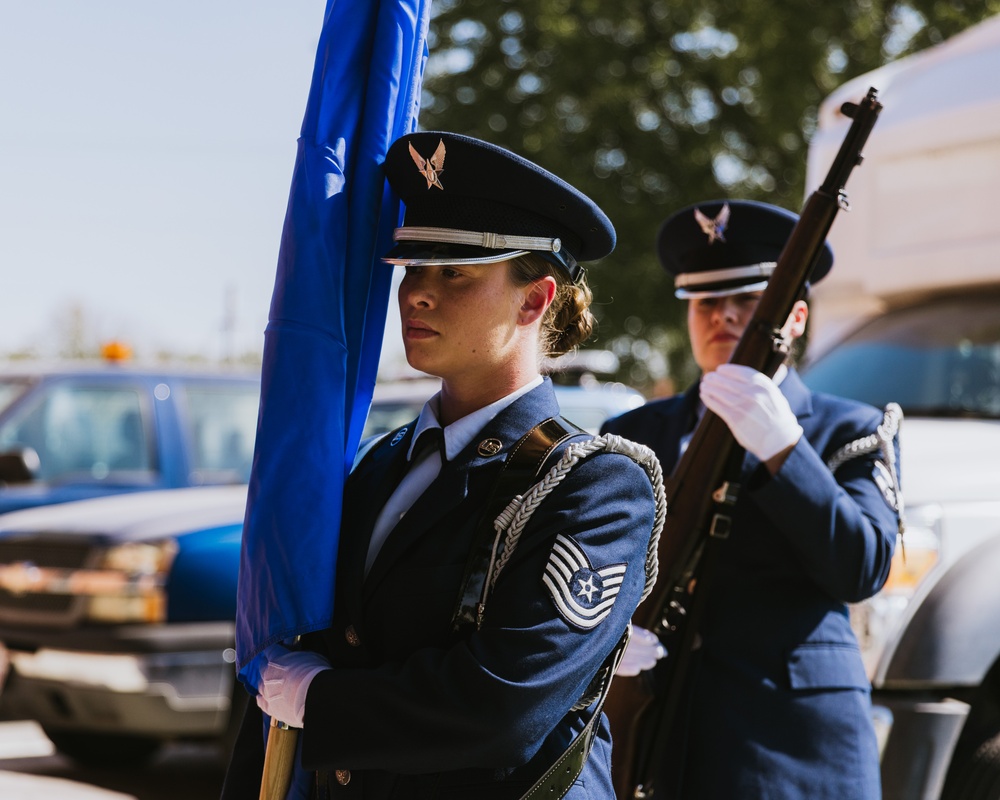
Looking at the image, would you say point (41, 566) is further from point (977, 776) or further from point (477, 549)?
point (477, 549)

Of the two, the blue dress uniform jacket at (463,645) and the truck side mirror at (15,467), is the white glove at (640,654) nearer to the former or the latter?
the blue dress uniform jacket at (463,645)

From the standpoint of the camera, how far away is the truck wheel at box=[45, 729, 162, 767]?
6402 millimetres

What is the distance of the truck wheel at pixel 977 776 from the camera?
3893 millimetres

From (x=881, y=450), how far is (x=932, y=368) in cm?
236

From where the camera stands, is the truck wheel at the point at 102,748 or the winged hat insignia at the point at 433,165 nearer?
the winged hat insignia at the point at 433,165

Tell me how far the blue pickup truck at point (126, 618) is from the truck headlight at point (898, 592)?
8.83 feet

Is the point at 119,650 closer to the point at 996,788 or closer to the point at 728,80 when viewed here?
the point at 996,788

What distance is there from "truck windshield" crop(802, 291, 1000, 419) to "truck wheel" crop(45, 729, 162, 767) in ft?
11.7

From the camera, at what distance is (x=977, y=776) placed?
3916 mm

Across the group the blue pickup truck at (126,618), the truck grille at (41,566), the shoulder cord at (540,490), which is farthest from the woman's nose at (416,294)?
the truck grille at (41,566)

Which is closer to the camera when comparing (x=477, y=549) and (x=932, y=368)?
(x=477, y=549)

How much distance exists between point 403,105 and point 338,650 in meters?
0.88

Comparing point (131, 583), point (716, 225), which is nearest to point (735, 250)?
point (716, 225)

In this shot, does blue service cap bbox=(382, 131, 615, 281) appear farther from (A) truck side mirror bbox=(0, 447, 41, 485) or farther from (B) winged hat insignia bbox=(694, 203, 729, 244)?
(A) truck side mirror bbox=(0, 447, 41, 485)
